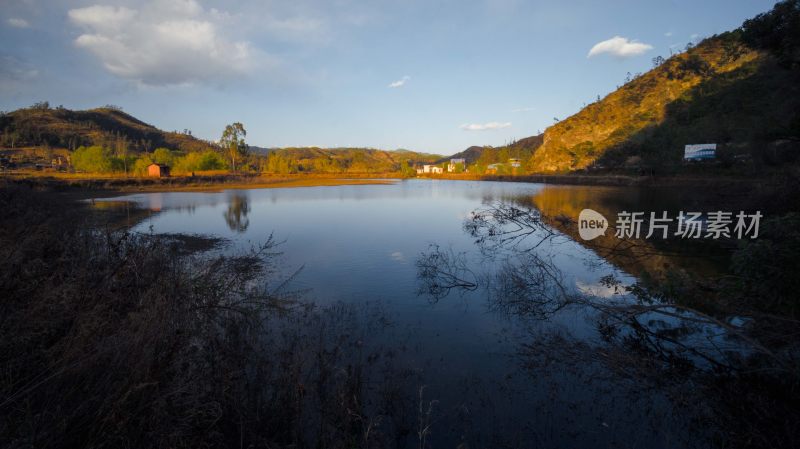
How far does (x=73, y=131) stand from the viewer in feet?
454

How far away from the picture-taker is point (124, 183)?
59.5 m

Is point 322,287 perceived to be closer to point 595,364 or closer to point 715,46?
point 595,364

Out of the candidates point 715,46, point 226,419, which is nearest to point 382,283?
point 226,419

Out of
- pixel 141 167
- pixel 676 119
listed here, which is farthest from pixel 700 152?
pixel 141 167

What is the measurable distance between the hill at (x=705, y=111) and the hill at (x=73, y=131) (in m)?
150

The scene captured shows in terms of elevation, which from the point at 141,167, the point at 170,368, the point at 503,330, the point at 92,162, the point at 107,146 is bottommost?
the point at 503,330

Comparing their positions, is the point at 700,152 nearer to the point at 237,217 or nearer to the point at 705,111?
the point at 705,111

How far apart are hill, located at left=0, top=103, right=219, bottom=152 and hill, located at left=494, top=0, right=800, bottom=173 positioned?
493ft

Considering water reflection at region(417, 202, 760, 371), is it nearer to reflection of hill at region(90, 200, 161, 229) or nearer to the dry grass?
the dry grass

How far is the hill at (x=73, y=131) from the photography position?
12219cm

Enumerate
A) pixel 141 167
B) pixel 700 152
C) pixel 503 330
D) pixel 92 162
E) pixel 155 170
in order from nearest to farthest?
pixel 503 330
pixel 700 152
pixel 92 162
pixel 155 170
pixel 141 167

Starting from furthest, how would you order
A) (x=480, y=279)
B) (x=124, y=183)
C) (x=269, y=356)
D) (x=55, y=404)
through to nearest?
1. (x=124, y=183)
2. (x=480, y=279)
3. (x=269, y=356)
4. (x=55, y=404)

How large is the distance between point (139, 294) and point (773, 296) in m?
11.5

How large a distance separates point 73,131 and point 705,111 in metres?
204
